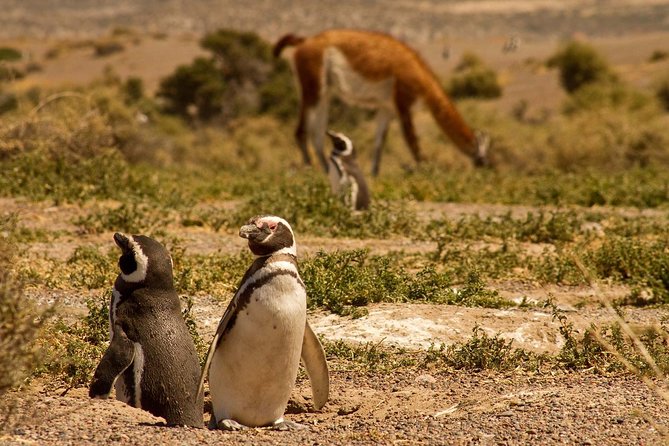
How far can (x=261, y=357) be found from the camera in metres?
5.64

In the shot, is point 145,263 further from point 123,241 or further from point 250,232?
point 250,232

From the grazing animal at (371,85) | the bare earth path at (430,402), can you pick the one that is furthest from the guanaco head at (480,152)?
the bare earth path at (430,402)

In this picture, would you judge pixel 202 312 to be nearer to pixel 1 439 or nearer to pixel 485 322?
pixel 485 322

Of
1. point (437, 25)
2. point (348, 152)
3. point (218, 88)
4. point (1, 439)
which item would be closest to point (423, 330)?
point (1, 439)

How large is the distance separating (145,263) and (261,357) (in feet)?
2.76

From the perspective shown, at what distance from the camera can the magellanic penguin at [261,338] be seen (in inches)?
219

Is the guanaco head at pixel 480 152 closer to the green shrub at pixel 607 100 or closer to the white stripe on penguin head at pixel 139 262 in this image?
the green shrub at pixel 607 100

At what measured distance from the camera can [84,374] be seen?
600 cm

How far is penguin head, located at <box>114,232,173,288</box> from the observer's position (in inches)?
230

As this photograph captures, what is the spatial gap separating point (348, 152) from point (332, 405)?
655 cm

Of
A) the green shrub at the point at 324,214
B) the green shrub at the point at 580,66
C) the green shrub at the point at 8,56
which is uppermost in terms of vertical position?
the green shrub at the point at 8,56

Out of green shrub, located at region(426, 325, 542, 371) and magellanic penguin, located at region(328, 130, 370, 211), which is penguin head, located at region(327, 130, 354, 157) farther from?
green shrub, located at region(426, 325, 542, 371)

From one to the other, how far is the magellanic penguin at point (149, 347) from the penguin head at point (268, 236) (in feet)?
2.01

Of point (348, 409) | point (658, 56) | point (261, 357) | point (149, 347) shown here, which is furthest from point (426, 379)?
point (658, 56)
